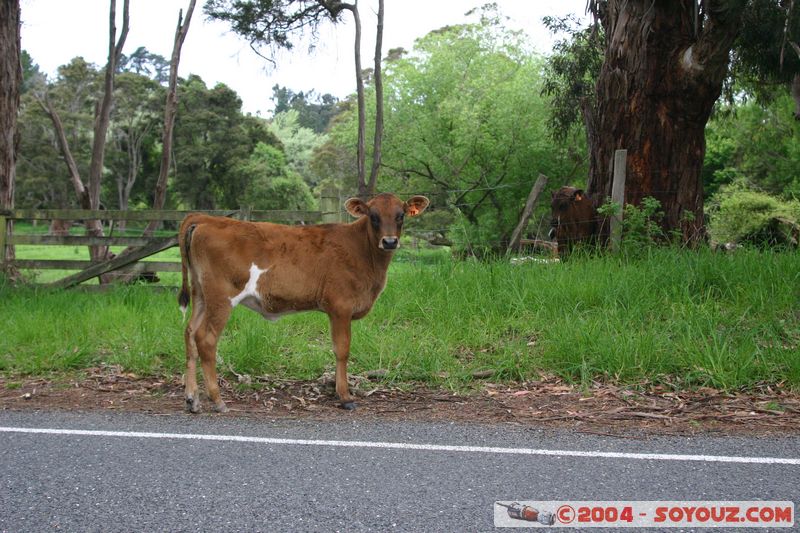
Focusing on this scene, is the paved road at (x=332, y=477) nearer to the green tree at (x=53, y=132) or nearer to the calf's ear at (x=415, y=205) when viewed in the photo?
the calf's ear at (x=415, y=205)

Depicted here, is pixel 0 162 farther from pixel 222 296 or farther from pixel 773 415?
pixel 773 415

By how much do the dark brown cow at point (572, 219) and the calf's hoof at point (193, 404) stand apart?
6.75m

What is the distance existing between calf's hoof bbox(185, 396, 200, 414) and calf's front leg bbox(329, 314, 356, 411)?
1.20 metres

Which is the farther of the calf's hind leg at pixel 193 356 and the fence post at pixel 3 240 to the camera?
the fence post at pixel 3 240

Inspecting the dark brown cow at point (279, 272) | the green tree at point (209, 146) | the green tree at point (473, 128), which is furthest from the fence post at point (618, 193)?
the green tree at point (209, 146)

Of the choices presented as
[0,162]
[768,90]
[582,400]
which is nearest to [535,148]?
[768,90]

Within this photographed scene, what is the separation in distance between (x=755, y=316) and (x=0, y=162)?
13.2 m

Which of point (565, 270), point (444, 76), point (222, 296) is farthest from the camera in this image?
point (444, 76)

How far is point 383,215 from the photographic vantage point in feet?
21.6

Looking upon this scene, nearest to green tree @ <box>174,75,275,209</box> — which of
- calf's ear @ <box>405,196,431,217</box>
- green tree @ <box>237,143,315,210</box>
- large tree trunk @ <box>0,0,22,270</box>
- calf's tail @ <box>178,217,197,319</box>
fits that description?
green tree @ <box>237,143,315,210</box>

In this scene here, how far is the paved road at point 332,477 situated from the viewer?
152 inches

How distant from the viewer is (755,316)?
27.2 ft

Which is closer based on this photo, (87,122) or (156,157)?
(87,122)

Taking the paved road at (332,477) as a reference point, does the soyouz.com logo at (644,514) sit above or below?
above
